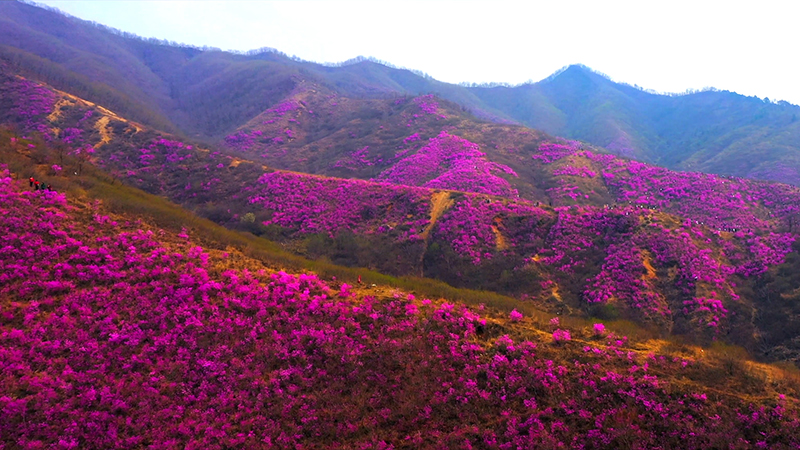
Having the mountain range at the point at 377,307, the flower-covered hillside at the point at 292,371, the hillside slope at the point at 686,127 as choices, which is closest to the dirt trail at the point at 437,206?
the mountain range at the point at 377,307

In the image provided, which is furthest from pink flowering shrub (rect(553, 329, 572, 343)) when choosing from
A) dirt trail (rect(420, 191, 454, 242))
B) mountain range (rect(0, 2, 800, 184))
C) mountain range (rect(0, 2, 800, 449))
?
mountain range (rect(0, 2, 800, 184))

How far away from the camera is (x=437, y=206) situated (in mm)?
42031

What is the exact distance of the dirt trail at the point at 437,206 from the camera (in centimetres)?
3862

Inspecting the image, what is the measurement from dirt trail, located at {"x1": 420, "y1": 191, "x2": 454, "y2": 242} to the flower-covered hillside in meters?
17.0

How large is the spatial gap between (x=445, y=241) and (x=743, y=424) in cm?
2526

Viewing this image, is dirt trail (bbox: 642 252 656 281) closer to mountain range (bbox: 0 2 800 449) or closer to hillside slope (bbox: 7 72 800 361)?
hillside slope (bbox: 7 72 800 361)

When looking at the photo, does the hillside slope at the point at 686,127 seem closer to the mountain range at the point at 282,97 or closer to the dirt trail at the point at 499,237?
the mountain range at the point at 282,97

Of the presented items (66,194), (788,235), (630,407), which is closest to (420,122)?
(788,235)

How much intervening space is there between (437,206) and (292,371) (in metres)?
28.1

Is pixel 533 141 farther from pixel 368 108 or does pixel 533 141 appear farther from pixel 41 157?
pixel 41 157

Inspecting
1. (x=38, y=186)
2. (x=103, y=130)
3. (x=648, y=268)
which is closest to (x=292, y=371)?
(x=38, y=186)

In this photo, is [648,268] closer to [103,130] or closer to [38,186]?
[38,186]

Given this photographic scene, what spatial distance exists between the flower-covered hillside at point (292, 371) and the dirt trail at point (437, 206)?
17.0 m

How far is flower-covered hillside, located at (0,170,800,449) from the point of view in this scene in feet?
45.1
